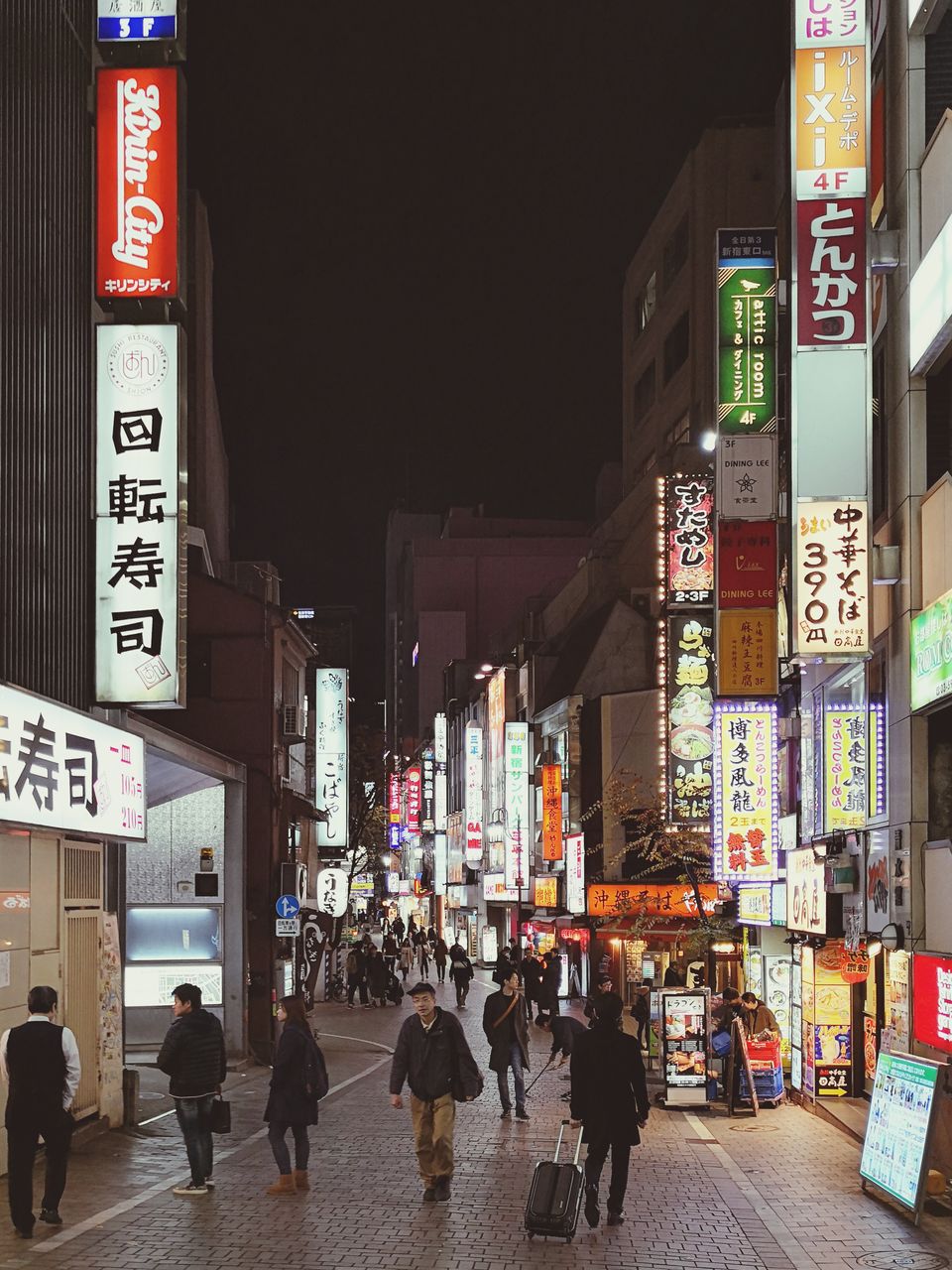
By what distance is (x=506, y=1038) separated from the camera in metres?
19.3

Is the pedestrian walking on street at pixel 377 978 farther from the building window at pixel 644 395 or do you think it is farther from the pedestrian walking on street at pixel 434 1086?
the pedestrian walking on street at pixel 434 1086

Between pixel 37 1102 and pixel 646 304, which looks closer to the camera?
pixel 37 1102

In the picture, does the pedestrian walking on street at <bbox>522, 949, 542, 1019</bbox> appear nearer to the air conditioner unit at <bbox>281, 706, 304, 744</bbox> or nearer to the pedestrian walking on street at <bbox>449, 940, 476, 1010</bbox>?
the air conditioner unit at <bbox>281, 706, 304, 744</bbox>

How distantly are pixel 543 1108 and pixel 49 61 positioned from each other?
1413cm

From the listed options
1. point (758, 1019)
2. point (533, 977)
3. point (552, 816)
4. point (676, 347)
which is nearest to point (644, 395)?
point (676, 347)

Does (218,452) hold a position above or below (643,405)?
below

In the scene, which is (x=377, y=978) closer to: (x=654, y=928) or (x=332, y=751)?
(x=332, y=751)

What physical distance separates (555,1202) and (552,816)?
1439 inches

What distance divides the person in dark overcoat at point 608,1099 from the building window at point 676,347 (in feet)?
151

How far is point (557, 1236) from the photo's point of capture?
38.3 feet

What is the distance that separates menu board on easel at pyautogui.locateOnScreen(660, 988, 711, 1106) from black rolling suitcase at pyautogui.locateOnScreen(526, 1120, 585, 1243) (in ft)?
29.8

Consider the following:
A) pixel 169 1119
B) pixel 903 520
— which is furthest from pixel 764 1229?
pixel 169 1119

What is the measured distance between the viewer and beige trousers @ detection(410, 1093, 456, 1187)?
43.6ft

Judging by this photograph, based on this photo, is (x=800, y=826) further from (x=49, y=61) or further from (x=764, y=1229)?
(x=49, y=61)
